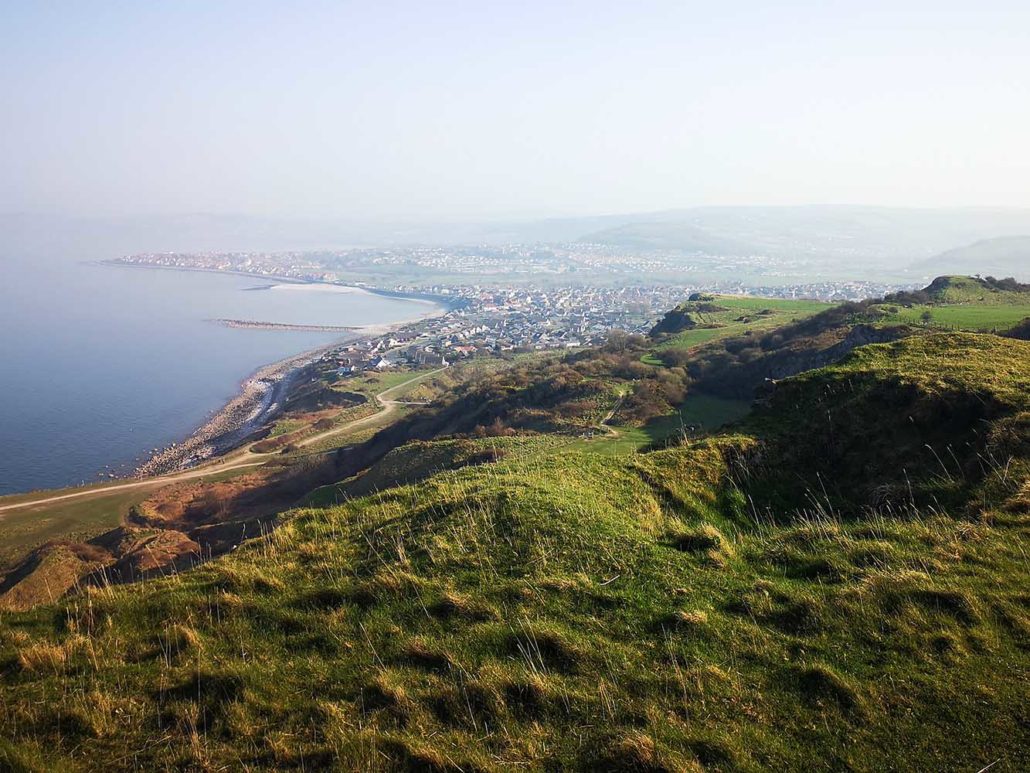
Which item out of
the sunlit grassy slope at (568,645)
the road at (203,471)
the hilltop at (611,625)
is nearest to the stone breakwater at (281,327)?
the road at (203,471)

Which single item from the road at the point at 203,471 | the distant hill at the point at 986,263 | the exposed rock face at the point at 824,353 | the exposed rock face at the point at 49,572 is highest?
the distant hill at the point at 986,263

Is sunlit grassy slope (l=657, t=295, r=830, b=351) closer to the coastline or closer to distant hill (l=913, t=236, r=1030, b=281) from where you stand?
the coastline

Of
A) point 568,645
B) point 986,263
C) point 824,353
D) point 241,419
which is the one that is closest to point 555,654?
point 568,645

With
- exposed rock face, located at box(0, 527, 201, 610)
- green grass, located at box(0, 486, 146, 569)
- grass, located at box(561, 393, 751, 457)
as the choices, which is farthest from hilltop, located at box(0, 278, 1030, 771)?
green grass, located at box(0, 486, 146, 569)

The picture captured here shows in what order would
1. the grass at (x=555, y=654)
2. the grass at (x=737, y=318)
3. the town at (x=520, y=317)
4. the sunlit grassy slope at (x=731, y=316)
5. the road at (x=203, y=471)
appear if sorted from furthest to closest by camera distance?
1. the town at (x=520, y=317)
2. the sunlit grassy slope at (x=731, y=316)
3. the grass at (x=737, y=318)
4. the road at (x=203, y=471)
5. the grass at (x=555, y=654)

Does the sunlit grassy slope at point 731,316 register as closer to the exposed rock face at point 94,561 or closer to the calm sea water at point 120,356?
the exposed rock face at point 94,561

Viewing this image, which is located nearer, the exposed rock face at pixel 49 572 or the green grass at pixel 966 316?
the exposed rock face at pixel 49 572

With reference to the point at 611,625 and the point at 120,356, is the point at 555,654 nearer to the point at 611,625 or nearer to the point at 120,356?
the point at 611,625
